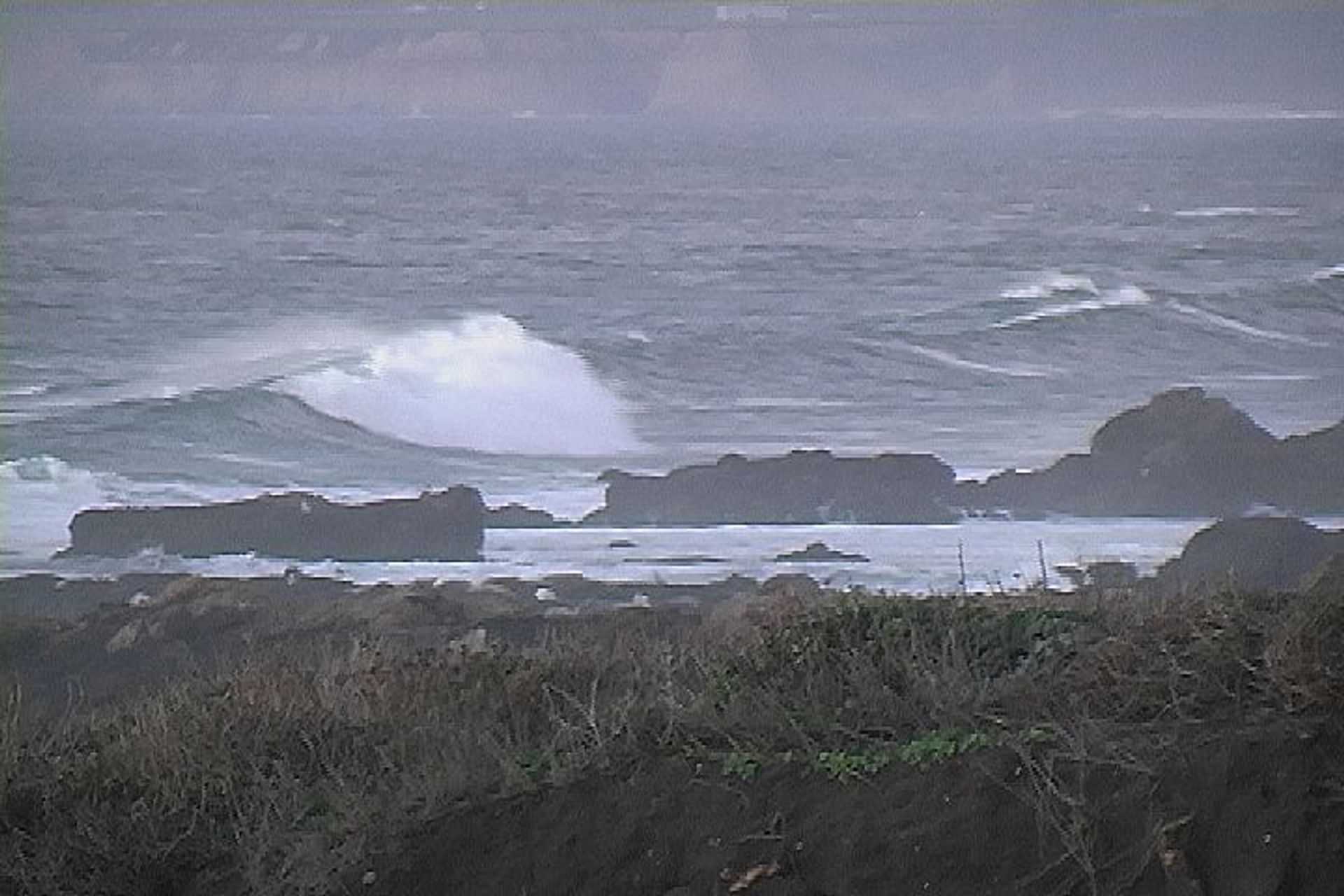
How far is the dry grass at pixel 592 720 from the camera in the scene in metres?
8.08

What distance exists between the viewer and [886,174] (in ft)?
54.5

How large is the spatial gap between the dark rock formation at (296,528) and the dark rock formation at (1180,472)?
13.1 ft

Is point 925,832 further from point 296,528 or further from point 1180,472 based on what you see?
point 296,528

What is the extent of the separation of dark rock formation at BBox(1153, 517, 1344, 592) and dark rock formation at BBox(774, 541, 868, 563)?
7.61 feet

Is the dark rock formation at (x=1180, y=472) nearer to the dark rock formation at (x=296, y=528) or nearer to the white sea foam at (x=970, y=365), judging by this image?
the white sea foam at (x=970, y=365)

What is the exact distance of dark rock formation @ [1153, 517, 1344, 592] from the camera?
50.4 ft

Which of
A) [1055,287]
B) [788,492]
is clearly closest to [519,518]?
[788,492]

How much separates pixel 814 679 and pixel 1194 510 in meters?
8.03

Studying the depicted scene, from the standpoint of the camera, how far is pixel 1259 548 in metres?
15.8

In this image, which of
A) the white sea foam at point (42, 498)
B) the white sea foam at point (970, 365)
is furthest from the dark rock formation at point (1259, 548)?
the white sea foam at point (42, 498)

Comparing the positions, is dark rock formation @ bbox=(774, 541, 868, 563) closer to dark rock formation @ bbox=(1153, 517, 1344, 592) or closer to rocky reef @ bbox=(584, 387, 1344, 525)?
rocky reef @ bbox=(584, 387, 1344, 525)

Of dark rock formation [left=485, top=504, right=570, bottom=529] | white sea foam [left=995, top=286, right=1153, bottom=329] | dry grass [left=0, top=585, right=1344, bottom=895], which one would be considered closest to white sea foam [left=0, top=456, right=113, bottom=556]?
dark rock formation [left=485, top=504, right=570, bottom=529]

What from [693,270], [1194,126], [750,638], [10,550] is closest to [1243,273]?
[1194,126]

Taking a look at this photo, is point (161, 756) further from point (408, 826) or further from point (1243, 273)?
point (1243, 273)
